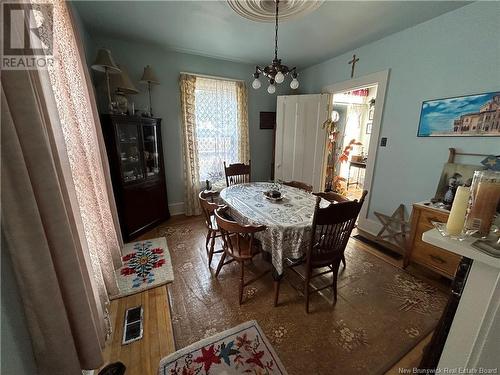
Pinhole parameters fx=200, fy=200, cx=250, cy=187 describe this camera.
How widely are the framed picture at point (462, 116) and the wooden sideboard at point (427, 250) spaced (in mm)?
803

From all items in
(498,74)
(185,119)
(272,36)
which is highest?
(272,36)

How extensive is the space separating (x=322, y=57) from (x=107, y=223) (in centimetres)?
364

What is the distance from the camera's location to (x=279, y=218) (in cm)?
162

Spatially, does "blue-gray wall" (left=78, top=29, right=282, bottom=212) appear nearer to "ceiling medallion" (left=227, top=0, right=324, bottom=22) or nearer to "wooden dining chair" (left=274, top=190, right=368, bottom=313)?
"ceiling medallion" (left=227, top=0, right=324, bottom=22)

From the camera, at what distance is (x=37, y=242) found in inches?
30.1

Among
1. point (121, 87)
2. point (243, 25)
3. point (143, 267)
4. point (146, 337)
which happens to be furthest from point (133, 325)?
point (243, 25)

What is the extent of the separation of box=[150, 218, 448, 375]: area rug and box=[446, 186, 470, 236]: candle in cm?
103

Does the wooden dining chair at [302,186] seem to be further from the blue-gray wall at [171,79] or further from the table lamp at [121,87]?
the table lamp at [121,87]

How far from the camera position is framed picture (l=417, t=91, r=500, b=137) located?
5.76 ft

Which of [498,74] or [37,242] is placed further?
[498,74]

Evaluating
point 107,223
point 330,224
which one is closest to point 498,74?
point 330,224

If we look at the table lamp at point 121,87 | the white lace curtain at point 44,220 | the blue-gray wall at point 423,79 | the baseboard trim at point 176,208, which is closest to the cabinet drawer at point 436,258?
the blue-gray wall at point 423,79

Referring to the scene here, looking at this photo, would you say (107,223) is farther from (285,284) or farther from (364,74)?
(364,74)

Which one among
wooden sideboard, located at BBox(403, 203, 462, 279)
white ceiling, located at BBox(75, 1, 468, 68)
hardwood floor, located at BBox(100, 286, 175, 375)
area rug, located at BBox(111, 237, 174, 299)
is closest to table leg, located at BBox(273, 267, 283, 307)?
hardwood floor, located at BBox(100, 286, 175, 375)
